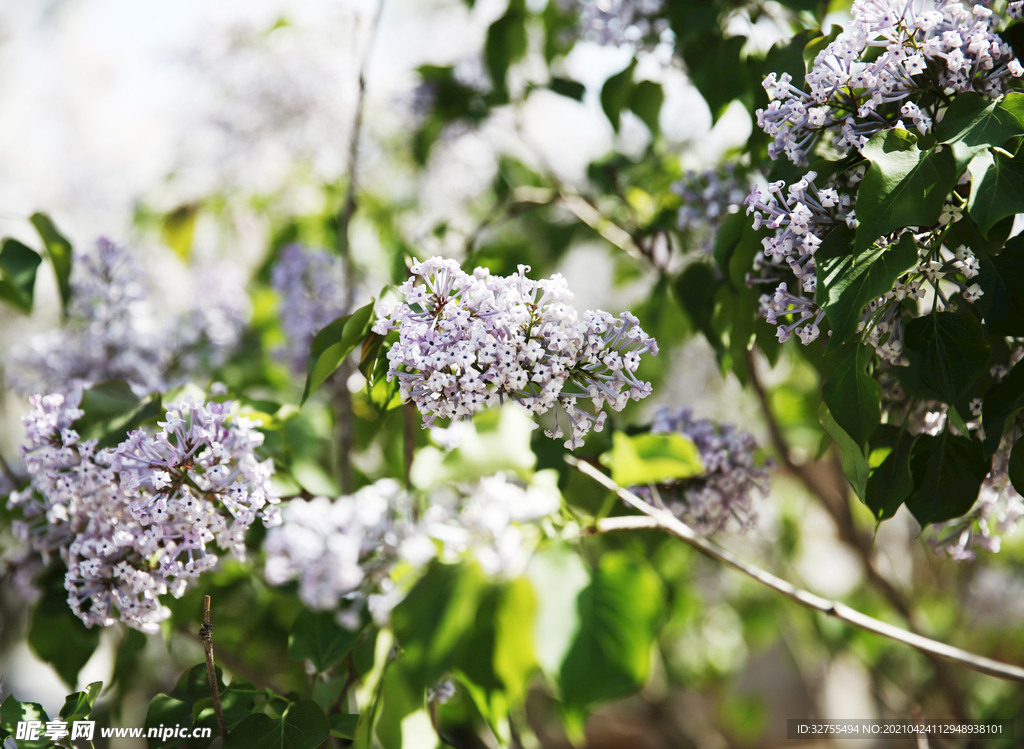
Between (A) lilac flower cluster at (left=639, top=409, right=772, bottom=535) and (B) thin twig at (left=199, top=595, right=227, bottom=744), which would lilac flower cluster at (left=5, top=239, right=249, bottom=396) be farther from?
(A) lilac flower cluster at (left=639, top=409, right=772, bottom=535)

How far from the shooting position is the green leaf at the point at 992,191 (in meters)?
0.63

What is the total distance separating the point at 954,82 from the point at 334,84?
1841mm

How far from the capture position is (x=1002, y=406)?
0.75m

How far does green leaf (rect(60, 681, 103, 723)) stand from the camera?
0.81 metres

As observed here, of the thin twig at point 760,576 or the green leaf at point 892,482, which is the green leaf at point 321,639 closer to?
the thin twig at point 760,576

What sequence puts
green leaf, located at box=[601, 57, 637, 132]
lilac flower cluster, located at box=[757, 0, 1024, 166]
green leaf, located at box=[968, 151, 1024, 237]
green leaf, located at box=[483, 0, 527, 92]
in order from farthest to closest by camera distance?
green leaf, located at box=[483, 0, 527, 92], green leaf, located at box=[601, 57, 637, 132], lilac flower cluster, located at box=[757, 0, 1024, 166], green leaf, located at box=[968, 151, 1024, 237]

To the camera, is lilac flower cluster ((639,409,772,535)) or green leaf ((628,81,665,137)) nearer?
A: lilac flower cluster ((639,409,772,535))

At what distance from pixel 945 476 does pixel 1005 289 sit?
227mm

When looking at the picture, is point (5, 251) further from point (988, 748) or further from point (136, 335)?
point (988, 748)

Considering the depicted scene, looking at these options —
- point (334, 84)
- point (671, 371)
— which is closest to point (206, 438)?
point (334, 84)

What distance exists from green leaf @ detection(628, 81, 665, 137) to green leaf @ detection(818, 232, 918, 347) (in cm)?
73

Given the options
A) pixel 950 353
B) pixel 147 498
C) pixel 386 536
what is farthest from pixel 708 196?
pixel 147 498

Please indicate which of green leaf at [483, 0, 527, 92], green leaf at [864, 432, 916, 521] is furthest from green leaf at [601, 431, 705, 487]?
green leaf at [483, 0, 527, 92]

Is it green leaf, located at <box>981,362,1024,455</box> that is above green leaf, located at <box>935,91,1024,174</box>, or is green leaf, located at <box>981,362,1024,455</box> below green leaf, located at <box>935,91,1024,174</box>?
below
